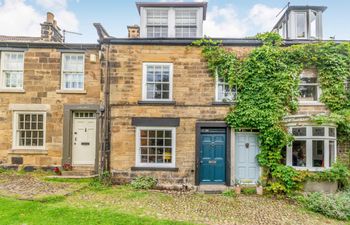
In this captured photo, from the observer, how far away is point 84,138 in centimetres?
1216

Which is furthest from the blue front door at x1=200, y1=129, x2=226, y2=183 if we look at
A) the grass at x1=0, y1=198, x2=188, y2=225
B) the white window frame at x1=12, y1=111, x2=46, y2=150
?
the white window frame at x1=12, y1=111, x2=46, y2=150

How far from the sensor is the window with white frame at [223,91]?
1076cm

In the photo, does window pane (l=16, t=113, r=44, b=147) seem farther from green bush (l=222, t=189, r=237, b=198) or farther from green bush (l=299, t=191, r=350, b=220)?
green bush (l=299, t=191, r=350, b=220)

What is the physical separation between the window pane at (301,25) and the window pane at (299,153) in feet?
19.6

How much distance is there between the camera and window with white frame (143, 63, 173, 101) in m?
10.9

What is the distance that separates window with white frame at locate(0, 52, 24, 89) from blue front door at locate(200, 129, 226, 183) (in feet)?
31.8

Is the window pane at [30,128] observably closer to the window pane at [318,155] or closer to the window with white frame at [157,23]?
the window with white frame at [157,23]

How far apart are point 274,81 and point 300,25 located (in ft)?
14.7

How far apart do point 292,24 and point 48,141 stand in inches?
549

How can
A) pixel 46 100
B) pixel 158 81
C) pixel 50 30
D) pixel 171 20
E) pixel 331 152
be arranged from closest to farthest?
1. pixel 331 152
2. pixel 158 81
3. pixel 46 100
4. pixel 171 20
5. pixel 50 30

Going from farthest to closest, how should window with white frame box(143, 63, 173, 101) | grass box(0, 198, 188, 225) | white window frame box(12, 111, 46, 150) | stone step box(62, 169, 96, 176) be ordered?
white window frame box(12, 111, 46, 150) < stone step box(62, 169, 96, 176) < window with white frame box(143, 63, 173, 101) < grass box(0, 198, 188, 225)

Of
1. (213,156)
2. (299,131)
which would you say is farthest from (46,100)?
(299,131)

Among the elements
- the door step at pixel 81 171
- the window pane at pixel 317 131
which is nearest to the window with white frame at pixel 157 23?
the door step at pixel 81 171

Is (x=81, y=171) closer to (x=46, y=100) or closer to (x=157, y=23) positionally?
(x=46, y=100)
